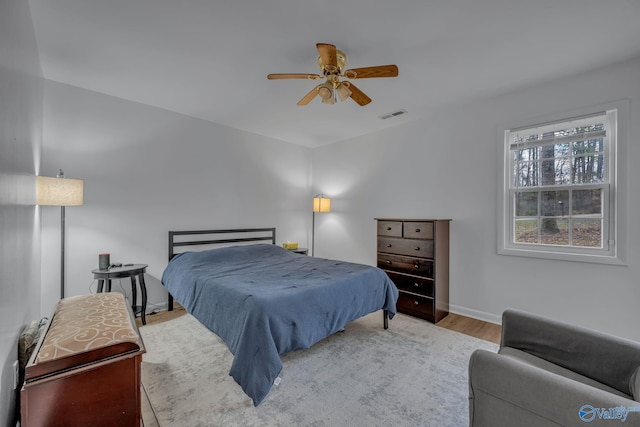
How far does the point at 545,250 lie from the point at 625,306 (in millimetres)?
730

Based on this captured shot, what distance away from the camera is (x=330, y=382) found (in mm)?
2074

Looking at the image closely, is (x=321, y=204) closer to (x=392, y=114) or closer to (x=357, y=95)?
(x=392, y=114)

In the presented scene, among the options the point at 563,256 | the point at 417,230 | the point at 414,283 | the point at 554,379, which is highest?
the point at 417,230

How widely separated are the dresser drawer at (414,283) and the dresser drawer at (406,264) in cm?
6

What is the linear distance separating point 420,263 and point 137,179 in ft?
12.3

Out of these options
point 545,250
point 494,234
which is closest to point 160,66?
point 494,234

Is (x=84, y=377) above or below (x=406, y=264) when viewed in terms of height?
below

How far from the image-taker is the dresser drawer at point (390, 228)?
358 centimetres

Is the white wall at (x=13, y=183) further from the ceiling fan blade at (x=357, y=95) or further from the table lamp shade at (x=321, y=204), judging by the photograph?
the table lamp shade at (x=321, y=204)

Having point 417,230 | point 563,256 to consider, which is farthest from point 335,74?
point 563,256

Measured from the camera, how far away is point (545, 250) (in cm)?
291

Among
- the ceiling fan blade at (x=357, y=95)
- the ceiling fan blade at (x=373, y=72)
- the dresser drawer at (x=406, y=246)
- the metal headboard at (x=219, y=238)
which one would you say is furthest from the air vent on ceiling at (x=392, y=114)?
the metal headboard at (x=219, y=238)

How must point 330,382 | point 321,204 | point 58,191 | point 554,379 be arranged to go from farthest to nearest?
point 321,204 → point 58,191 → point 330,382 → point 554,379

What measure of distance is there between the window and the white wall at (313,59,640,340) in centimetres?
12
